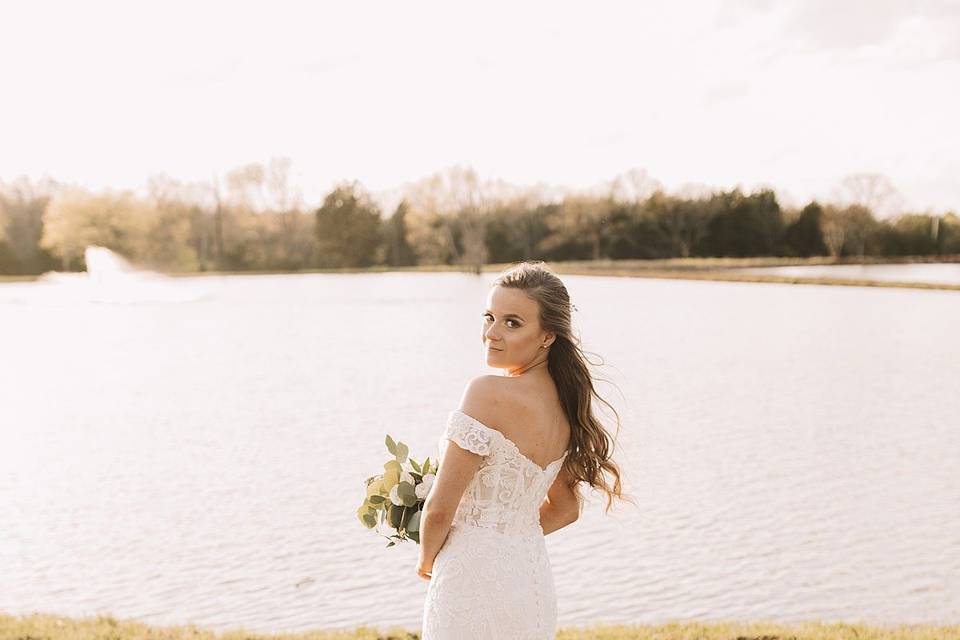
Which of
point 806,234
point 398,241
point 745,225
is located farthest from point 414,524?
point 398,241

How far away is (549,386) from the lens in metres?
2.82

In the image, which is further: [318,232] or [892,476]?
[318,232]

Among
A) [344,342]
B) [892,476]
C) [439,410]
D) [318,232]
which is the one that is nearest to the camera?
Result: [892,476]

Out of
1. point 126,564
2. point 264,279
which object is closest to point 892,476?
point 126,564

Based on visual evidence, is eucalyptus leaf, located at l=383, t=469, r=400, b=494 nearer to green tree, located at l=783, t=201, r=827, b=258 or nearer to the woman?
the woman

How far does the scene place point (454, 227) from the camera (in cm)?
8450

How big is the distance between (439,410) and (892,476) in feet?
23.7

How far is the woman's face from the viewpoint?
270cm

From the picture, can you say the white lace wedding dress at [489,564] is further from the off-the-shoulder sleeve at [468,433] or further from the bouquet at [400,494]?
the bouquet at [400,494]

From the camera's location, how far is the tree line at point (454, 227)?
75.8 m

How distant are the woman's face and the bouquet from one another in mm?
549

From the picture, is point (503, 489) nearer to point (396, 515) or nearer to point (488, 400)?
point (488, 400)

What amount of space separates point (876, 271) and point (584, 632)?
67.8 m

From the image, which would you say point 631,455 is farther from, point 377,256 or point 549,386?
point 377,256
